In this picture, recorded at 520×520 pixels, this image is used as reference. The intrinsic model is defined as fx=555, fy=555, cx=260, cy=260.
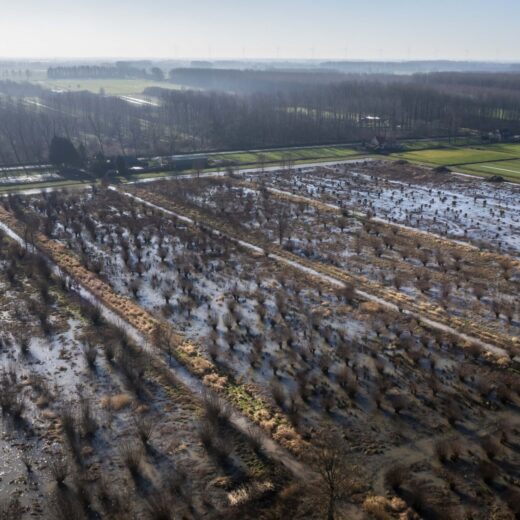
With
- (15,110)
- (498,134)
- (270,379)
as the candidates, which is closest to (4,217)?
(270,379)

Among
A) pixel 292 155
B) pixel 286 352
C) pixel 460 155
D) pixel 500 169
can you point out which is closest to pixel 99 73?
pixel 292 155

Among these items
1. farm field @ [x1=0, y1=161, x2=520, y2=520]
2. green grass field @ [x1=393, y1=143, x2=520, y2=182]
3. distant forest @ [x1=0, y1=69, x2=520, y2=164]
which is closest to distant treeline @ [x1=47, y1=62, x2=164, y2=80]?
distant forest @ [x1=0, y1=69, x2=520, y2=164]

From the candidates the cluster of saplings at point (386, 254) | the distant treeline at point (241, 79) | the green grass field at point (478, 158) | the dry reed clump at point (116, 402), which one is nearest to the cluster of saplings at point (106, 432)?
the dry reed clump at point (116, 402)

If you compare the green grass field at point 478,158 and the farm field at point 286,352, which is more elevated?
the green grass field at point 478,158

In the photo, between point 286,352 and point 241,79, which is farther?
point 241,79

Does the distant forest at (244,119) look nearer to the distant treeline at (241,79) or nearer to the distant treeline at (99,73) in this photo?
the distant treeline at (241,79)

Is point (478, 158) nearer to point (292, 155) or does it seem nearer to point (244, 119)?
point (292, 155)
